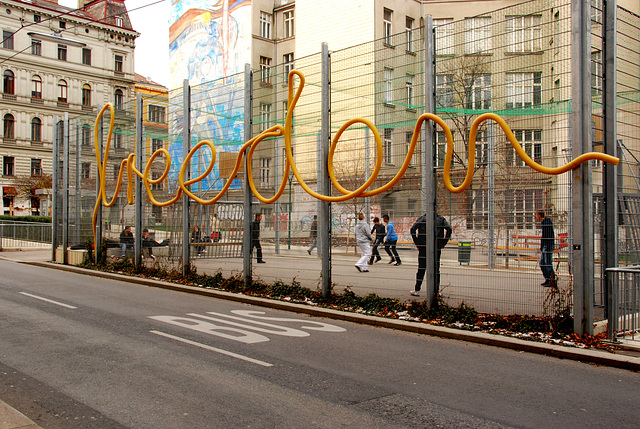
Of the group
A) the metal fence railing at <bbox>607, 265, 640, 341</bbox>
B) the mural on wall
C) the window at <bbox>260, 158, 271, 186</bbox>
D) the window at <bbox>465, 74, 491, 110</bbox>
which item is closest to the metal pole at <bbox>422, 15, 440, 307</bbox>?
the window at <bbox>465, 74, 491, 110</bbox>

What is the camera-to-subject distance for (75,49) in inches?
2611

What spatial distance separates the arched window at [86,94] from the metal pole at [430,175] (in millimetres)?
66000

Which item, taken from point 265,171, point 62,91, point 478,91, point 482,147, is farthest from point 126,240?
point 62,91

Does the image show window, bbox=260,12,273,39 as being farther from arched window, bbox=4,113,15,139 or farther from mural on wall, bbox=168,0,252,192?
arched window, bbox=4,113,15,139

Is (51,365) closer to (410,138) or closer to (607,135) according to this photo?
(410,138)

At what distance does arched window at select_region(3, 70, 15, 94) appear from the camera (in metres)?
61.8

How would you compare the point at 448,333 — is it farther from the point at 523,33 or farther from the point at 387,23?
the point at 387,23

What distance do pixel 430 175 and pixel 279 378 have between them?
4.65 meters

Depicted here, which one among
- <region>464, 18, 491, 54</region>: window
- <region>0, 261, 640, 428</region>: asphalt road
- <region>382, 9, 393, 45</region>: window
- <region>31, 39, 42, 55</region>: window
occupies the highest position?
<region>31, 39, 42, 55</region>: window

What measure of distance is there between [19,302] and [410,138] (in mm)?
7976

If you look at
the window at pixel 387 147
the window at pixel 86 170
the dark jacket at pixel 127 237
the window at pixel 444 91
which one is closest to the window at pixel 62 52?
the window at pixel 86 170

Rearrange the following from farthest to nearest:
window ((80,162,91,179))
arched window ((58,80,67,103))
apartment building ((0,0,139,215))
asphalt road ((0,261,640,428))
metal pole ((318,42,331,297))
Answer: arched window ((58,80,67,103))
apartment building ((0,0,139,215))
window ((80,162,91,179))
metal pole ((318,42,331,297))
asphalt road ((0,261,640,428))

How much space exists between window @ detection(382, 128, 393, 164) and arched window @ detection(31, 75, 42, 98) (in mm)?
63573

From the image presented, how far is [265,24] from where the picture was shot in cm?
4566
